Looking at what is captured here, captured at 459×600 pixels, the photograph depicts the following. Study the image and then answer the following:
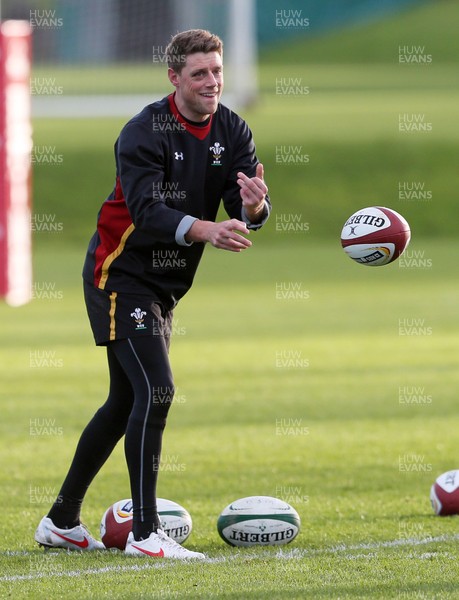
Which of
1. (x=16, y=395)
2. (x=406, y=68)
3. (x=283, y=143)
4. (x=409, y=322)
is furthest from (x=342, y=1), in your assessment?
(x=16, y=395)

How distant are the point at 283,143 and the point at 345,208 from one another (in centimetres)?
436

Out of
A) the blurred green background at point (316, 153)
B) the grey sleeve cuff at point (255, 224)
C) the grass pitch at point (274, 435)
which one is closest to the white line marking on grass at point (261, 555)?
the grass pitch at point (274, 435)

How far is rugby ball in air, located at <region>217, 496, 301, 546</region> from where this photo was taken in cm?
664

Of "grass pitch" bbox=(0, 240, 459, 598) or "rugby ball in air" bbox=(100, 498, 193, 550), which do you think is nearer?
"grass pitch" bbox=(0, 240, 459, 598)

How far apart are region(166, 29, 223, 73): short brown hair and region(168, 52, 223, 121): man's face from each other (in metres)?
0.02

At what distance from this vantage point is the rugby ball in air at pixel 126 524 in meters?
6.61

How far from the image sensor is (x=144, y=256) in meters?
6.50

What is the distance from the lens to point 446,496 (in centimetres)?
728

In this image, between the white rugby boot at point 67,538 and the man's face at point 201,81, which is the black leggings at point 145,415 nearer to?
the white rugby boot at point 67,538

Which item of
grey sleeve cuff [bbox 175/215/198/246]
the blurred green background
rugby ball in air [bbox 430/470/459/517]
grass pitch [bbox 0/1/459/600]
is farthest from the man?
the blurred green background

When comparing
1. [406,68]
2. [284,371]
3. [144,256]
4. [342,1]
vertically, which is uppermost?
[342,1]

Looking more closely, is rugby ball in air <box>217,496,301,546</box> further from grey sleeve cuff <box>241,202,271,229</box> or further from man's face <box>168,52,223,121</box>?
man's face <box>168,52,223,121</box>

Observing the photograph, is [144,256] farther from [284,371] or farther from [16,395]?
[284,371]

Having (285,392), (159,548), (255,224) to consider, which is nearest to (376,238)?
(255,224)
